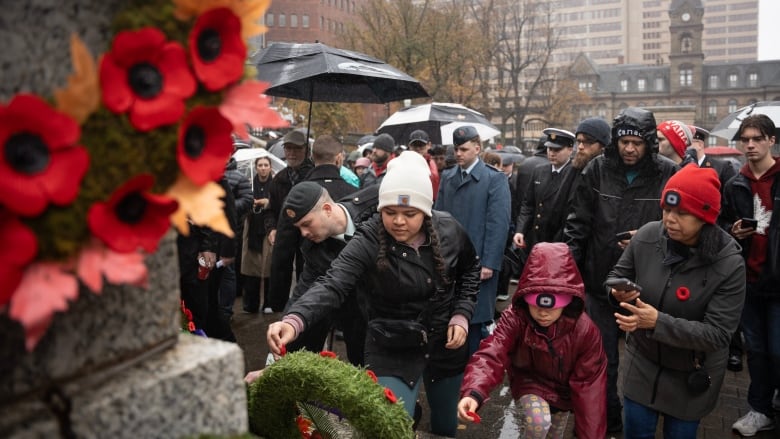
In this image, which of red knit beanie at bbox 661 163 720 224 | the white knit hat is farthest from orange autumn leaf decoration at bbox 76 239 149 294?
red knit beanie at bbox 661 163 720 224

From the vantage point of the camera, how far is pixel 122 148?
1.24 metres

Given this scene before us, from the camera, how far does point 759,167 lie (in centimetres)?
537

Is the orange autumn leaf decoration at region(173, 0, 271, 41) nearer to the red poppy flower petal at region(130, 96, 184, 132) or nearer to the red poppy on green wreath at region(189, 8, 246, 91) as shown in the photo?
the red poppy on green wreath at region(189, 8, 246, 91)

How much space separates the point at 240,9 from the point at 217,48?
0.09 metres

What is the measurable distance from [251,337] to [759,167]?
5311 mm

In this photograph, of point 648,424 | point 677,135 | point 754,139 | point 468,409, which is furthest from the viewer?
point 677,135

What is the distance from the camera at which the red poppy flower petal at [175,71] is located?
128 cm

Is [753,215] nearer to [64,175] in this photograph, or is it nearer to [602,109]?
[64,175]

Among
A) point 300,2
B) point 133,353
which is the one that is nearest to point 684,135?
point 133,353

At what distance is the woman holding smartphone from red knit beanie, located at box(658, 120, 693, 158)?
2.68 m

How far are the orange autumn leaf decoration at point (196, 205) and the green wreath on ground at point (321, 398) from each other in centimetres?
112

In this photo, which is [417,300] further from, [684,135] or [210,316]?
[684,135]

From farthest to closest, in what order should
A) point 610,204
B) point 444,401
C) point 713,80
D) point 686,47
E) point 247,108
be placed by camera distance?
point 686,47
point 713,80
point 610,204
point 444,401
point 247,108

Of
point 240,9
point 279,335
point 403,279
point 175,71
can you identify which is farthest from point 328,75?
point 175,71
